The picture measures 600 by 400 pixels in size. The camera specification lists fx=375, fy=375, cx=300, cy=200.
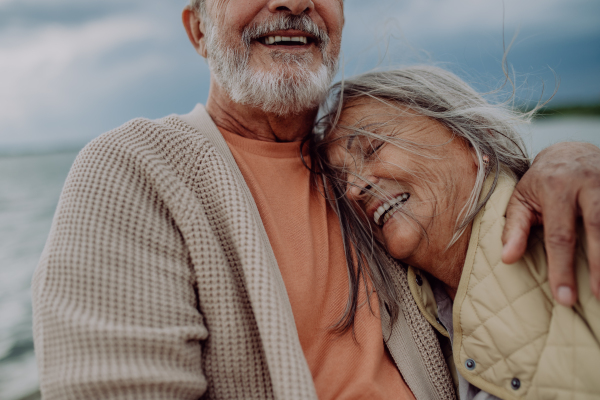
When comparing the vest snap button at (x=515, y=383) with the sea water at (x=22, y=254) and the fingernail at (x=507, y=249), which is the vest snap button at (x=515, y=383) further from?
the sea water at (x=22, y=254)

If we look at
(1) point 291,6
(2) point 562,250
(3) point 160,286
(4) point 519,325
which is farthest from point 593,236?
(1) point 291,6

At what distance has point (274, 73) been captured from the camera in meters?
1.47

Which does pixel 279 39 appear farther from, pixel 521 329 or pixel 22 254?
pixel 22 254

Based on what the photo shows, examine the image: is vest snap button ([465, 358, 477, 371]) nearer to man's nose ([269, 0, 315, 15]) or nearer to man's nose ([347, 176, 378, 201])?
man's nose ([347, 176, 378, 201])

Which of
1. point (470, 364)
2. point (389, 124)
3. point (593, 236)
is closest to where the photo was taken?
point (593, 236)

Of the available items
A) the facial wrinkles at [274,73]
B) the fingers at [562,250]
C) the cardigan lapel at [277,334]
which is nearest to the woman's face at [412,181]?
the facial wrinkles at [274,73]

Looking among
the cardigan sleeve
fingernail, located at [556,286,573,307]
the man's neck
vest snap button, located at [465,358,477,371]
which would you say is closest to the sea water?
fingernail, located at [556,286,573,307]

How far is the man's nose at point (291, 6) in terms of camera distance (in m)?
1.43

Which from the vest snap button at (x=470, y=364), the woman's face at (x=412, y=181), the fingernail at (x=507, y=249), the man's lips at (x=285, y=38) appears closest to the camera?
the fingernail at (x=507, y=249)

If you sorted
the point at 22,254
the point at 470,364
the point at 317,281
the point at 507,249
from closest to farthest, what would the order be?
the point at 507,249 < the point at 470,364 < the point at 317,281 < the point at 22,254

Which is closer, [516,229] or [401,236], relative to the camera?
[516,229]

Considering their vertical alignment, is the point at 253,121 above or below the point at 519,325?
above

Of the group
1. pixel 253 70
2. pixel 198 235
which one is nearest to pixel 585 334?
pixel 198 235

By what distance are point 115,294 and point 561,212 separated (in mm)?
1205
